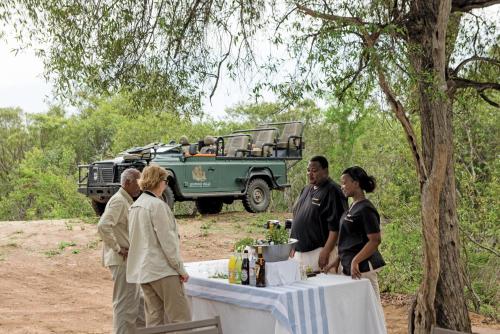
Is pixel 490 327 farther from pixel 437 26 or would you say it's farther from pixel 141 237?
pixel 141 237

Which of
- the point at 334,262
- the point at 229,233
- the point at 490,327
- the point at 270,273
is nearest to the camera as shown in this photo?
the point at 270,273

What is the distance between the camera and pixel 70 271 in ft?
43.0

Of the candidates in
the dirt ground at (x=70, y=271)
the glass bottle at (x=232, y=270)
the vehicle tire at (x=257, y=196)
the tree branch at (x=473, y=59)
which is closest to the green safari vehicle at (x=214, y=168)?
the vehicle tire at (x=257, y=196)

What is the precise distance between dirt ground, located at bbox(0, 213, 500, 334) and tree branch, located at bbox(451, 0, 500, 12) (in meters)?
3.39

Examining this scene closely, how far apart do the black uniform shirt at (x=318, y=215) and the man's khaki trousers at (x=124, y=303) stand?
143 centimetres

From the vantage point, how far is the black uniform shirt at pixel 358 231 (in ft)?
19.4

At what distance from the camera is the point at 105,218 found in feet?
21.2

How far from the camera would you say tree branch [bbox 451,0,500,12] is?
7723mm

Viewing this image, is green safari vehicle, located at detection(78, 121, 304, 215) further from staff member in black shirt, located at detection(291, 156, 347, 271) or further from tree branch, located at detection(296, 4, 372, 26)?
staff member in black shirt, located at detection(291, 156, 347, 271)

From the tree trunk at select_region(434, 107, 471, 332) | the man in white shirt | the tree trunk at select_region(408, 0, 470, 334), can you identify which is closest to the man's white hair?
the man in white shirt

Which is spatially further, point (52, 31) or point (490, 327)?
point (490, 327)

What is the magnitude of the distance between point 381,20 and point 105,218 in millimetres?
3161

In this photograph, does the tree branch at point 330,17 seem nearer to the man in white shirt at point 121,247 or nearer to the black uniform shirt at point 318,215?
the black uniform shirt at point 318,215

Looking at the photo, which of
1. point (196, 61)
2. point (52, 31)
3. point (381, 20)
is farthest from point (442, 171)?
point (52, 31)
